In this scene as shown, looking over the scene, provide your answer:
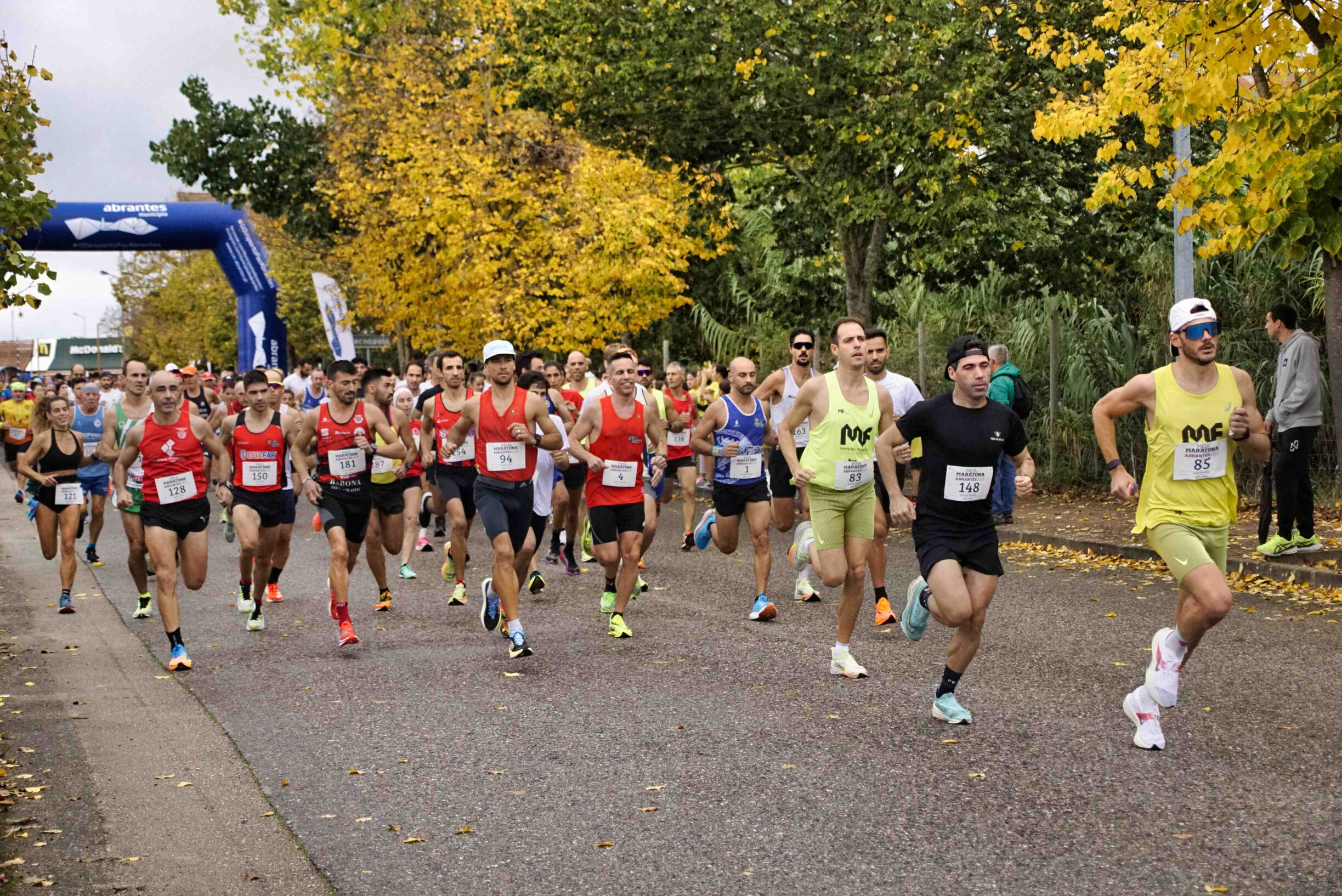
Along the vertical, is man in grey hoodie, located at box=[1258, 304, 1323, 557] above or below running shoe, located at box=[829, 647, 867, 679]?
above

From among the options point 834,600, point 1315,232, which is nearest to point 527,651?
point 834,600

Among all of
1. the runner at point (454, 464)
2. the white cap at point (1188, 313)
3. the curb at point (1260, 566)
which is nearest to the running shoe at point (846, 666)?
the white cap at point (1188, 313)

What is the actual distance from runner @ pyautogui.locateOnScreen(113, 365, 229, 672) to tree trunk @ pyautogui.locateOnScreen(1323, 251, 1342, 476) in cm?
820

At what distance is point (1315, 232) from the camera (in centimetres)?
1037

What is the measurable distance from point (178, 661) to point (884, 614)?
4377 mm

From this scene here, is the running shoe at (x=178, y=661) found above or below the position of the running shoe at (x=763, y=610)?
below

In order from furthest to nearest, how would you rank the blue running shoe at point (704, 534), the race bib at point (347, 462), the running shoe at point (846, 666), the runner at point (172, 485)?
the blue running shoe at point (704, 534), the race bib at point (347, 462), the runner at point (172, 485), the running shoe at point (846, 666)

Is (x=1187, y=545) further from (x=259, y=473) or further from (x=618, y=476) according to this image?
(x=259, y=473)

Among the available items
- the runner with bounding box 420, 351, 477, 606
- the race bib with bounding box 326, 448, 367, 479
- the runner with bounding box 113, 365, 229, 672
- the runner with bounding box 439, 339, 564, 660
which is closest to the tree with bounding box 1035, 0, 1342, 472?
the runner with bounding box 439, 339, 564, 660

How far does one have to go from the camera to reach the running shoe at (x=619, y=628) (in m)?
9.73

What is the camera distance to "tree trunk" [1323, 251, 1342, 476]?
38.6ft

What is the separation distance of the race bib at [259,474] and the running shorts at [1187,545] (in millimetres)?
6361

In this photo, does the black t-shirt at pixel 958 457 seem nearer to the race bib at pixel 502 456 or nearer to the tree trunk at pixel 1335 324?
the race bib at pixel 502 456

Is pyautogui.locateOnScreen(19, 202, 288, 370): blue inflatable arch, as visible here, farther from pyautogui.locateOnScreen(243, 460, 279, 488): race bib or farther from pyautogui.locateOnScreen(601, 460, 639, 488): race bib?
pyautogui.locateOnScreen(601, 460, 639, 488): race bib
